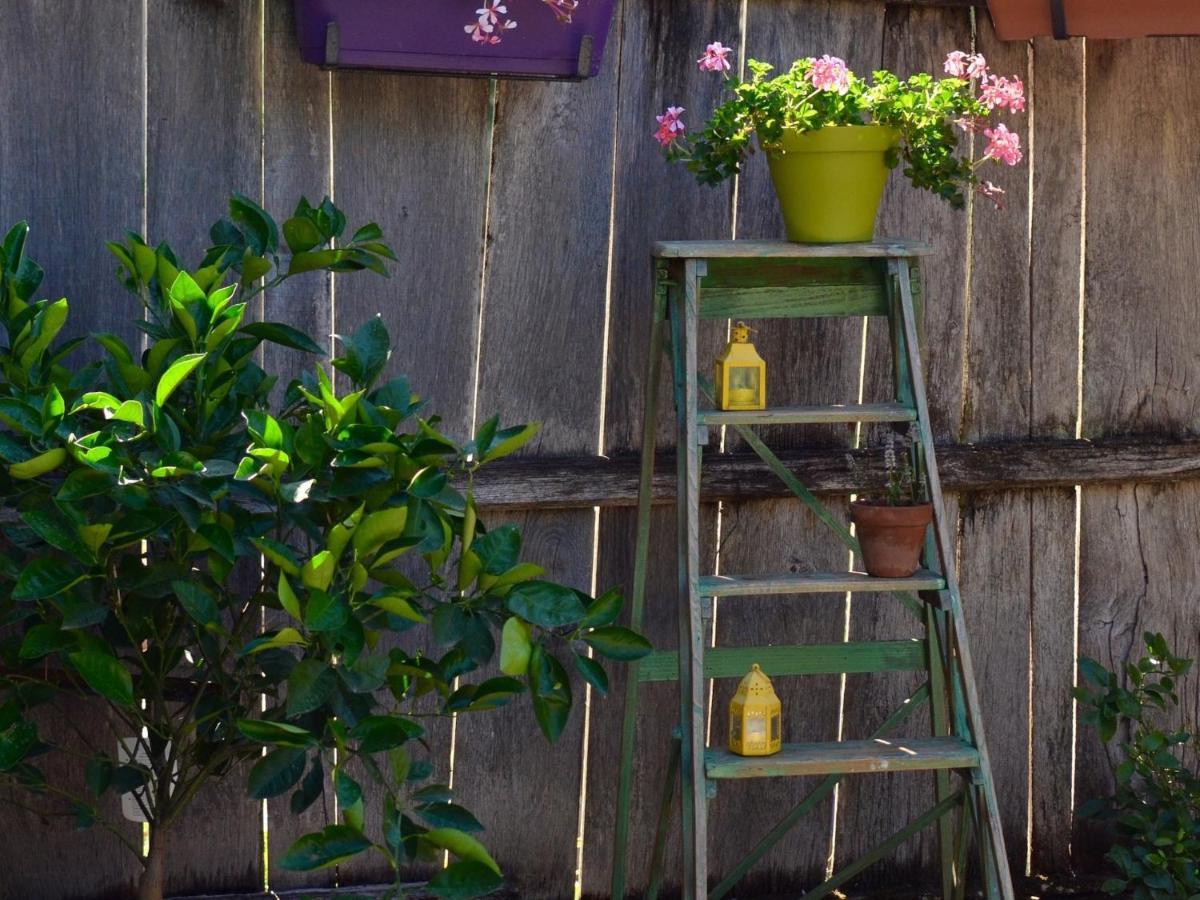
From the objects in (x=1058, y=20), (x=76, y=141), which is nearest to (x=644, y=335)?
(x=1058, y=20)

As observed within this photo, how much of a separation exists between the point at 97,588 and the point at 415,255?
97 cm

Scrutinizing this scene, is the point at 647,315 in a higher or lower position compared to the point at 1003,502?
higher

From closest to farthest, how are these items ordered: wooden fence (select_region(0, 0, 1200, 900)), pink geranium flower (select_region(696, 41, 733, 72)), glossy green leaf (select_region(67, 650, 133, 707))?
1. glossy green leaf (select_region(67, 650, 133, 707))
2. pink geranium flower (select_region(696, 41, 733, 72))
3. wooden fence (select_region(0, 0, 1200, 900))

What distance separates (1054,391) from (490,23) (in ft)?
4.75

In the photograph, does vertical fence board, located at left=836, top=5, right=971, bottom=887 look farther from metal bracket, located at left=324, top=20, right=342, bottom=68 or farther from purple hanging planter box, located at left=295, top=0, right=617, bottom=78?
metal bracket, located at left=324, top=20, right=342, bottom=68

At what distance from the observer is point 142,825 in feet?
9.92

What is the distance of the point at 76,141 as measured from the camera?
2734mm

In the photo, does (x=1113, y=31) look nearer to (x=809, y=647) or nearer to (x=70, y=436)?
(x=809, y=647)

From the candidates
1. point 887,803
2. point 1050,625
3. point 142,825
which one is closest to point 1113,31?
point 1050,625

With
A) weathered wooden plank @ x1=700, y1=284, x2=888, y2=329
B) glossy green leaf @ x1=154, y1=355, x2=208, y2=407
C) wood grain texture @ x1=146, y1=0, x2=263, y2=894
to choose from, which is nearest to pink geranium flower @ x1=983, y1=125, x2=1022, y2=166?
weathered wooden plank @ x1=700, y1=284, x2=888, y2=329

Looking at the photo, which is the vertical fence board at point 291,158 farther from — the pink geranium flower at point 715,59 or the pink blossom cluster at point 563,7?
the pink geranium flower at point 715,59

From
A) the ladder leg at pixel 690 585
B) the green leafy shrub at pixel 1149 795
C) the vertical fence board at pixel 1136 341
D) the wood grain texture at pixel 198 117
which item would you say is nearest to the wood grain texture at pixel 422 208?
the wood grain texture at pixel 198 117

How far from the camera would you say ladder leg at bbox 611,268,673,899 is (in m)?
2.83

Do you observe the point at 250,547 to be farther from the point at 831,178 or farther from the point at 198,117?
the point at 831,178
